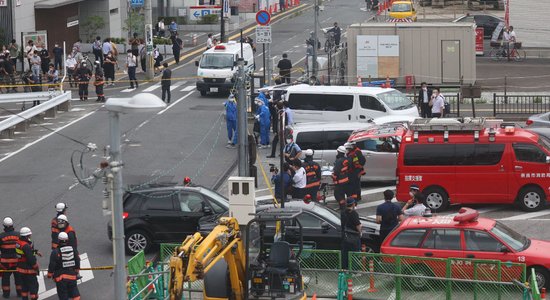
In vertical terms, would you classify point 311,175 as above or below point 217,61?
below

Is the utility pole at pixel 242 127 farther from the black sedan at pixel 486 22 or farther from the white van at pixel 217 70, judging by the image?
the black sedan at pixel 486 22

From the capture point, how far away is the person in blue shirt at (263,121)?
33.8 meters

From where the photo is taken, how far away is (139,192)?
23500 mm

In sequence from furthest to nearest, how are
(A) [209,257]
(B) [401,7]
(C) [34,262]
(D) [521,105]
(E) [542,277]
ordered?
(B) [401,7]
(D) [521,105]
(C) [34,262]
(E) [542,277]
(A) [209,257]

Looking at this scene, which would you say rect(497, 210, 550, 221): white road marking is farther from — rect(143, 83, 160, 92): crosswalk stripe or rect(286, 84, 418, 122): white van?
rect(143, 83, 160, 92): crosswalk stripe

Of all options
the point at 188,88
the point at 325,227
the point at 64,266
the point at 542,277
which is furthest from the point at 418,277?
the point at 188,88

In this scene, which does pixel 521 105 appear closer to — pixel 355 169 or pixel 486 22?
pixel 355 169

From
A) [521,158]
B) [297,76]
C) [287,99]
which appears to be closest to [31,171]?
[287,99]

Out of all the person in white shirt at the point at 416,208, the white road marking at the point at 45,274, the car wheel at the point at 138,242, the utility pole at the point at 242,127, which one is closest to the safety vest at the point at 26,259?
the white road marking at the point at 45,274

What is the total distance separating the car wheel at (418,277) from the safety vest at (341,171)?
22.9 feet

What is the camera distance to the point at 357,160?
26422mm

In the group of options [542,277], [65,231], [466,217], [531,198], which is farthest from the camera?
[531,198]

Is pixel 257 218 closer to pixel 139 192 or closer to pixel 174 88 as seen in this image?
pixel 139 192

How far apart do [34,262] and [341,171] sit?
850 centimetres
